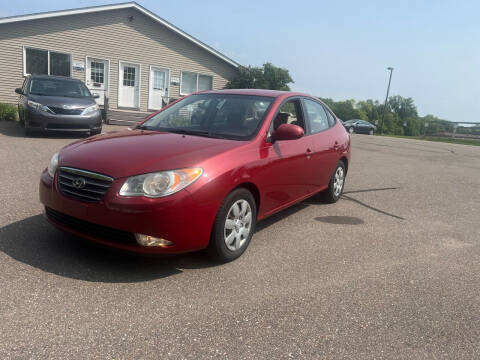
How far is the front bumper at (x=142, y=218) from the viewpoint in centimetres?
322

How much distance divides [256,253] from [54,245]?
190 cm

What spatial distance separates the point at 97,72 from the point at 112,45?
139 centimetres

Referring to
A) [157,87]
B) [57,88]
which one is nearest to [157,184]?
[57,88]

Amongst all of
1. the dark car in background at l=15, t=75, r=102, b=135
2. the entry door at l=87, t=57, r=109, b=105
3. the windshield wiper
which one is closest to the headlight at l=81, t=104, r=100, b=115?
the dark car in background at l=15, t=75, r=102, b=135

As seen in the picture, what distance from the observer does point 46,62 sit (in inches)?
694

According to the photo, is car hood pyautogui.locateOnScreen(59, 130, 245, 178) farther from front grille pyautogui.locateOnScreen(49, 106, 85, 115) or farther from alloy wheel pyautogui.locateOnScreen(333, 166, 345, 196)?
front grille pyautogui.locateOnScreen(49, 106, 85, 115)

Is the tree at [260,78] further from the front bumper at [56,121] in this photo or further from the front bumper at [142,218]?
the front bumper at [142,218]

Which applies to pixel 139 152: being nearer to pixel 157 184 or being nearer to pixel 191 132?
pixel 157 184

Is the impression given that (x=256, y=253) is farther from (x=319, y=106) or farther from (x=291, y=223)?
(x=319, y=106)

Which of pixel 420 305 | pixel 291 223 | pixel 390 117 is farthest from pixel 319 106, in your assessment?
pixel 390 117

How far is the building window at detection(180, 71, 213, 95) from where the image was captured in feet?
70.8

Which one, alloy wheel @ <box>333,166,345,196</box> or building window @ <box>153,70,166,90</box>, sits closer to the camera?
alloy wheel @ <box>333,166,345,196</box>

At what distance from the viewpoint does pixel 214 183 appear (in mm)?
3504

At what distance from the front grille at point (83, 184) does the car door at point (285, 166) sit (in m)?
1.51
